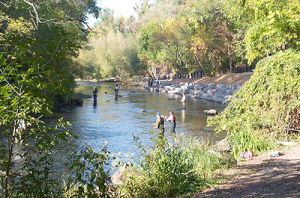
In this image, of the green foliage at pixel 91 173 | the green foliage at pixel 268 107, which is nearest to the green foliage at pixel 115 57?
the green foliage at pixel 268 107

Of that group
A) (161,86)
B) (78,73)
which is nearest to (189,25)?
(161,86)

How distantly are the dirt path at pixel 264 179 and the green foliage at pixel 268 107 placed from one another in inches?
58.9

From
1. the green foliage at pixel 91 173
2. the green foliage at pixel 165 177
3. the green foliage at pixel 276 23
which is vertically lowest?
the green foliage at pixel 165 177

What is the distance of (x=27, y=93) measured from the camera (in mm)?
4023

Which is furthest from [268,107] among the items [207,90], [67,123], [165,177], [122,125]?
[207,90]

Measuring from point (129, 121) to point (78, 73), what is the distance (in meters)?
13.2

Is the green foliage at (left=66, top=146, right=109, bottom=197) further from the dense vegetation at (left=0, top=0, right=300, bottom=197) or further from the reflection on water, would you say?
the reflection on water

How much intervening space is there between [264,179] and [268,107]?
4659 mm

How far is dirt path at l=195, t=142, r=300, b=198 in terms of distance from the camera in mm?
5578

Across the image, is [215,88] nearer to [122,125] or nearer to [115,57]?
[122,125]

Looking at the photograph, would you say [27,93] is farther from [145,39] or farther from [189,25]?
[145,39]

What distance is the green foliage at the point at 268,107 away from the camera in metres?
9.70

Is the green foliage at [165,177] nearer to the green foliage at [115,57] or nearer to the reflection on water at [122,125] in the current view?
the reflection on water at [122,125]

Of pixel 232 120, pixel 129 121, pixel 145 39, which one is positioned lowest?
pixel 129 121
